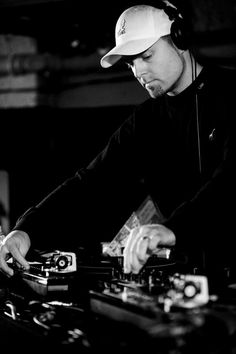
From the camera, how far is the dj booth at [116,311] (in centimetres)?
110

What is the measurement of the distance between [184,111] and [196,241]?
2.68 feet

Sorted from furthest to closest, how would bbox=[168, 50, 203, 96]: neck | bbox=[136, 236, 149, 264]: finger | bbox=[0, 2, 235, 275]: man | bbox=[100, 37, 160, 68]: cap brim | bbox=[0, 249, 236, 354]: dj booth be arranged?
bbox=[168, 50, 203, 96]: neck, bbox=[100, 37, 160, 68]: cap brim, bbox=[0, 2, 235, 275]: man, bbox=[136, 236, 149, 264]: finger, bbox=[0, 249, 236, 354]: dj booth

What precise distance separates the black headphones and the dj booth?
2.88 ft

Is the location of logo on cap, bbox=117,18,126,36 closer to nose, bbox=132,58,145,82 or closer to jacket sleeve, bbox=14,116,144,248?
nose, bbox=132,58,145,82

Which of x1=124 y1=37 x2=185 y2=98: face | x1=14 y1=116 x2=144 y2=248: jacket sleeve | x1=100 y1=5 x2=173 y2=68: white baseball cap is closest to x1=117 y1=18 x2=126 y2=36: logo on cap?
x1=100 y1=5 x2=173 y2=68: white baseball cap

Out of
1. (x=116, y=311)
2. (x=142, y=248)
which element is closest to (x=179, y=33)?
(x=142, y=248)

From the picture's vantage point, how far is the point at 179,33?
2.10 metres

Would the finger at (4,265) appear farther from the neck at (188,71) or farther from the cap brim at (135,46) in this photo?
the neck at (188,71)

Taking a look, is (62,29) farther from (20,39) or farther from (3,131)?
(3,131)

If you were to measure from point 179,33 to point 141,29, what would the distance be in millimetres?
151

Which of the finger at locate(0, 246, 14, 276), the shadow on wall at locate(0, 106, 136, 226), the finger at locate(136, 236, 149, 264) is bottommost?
the finger at locate(0, 246, 14, 276)

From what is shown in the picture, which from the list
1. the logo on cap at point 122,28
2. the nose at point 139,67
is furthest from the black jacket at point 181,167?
the logo on cap at point 122,28

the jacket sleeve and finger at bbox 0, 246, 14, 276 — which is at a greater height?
the jacket sleeve

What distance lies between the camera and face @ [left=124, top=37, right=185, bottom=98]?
2143 millimetres
